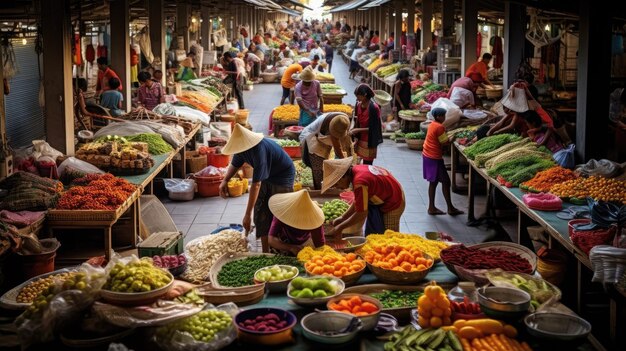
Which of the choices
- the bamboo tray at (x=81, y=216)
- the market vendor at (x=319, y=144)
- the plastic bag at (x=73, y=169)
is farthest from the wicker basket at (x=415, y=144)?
the bamboo tray at (x=81, y=216)

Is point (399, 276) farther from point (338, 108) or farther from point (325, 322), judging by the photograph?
point (338, 108)

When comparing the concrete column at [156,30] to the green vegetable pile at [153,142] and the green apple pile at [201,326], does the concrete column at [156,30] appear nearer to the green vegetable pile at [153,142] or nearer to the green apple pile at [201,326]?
the green vegetable pile at [153,142]

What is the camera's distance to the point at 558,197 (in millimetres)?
7473

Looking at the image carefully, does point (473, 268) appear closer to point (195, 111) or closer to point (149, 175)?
point (149, 175)

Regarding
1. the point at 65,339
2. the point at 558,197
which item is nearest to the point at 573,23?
the point at 558,197

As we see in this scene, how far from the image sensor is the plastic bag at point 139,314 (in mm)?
4402

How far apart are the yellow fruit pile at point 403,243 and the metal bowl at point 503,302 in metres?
1.20

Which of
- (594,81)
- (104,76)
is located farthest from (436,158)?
(104,76)

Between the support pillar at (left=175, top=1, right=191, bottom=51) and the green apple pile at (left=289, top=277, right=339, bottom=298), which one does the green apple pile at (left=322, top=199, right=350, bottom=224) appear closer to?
the green apple pile at (left=289, top=277, right=339, bottom=298)

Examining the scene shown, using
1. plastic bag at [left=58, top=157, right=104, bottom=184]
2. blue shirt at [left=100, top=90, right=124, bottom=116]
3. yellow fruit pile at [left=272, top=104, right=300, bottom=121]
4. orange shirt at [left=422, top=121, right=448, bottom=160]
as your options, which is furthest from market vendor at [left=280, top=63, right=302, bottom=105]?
plastic bag at [left=58, top=157, right=104, bottom=184]

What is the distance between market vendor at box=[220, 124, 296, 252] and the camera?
7.09m

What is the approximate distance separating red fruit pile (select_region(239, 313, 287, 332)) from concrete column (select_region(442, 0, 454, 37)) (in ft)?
48.3

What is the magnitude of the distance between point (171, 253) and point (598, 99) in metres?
5.44

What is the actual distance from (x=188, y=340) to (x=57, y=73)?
6.72 m
